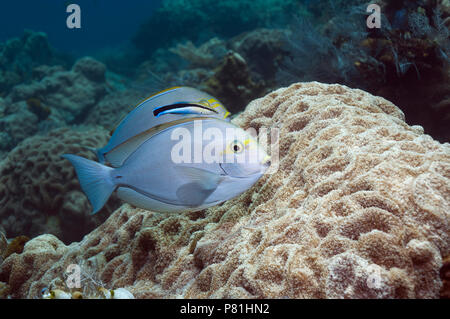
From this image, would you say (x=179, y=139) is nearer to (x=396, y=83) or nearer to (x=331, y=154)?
(x=331, y=154)

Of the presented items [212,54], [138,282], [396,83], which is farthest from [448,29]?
[212,54]

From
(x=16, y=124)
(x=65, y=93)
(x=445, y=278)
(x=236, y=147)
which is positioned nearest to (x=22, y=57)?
(x=65, y=93)

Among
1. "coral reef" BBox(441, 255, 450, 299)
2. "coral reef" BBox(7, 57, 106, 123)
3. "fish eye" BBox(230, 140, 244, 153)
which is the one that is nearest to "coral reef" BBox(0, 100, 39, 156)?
"coral reef" BBox(7, 57, 106, 123)

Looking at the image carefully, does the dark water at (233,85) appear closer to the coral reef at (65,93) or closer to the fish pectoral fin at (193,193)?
the coral reef at (65,93)

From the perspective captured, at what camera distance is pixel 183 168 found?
144cm

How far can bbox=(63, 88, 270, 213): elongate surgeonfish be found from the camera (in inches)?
57.0

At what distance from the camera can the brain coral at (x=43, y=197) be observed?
5.48 metres

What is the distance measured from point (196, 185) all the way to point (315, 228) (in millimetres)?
682

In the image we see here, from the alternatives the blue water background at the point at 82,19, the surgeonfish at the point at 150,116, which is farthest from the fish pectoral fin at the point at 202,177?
the blue water background at the point at 82,19

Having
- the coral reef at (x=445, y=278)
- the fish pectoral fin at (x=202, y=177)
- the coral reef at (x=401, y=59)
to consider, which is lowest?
the coral reef at (x=445, y=278)

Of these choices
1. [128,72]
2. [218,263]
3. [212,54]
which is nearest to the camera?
[218,263]

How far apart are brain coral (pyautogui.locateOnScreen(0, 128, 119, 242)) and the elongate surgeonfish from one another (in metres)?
4.21
